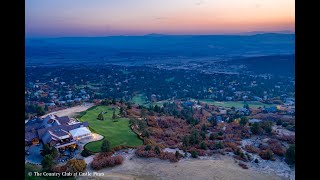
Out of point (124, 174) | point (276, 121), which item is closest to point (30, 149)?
point (124, 174)

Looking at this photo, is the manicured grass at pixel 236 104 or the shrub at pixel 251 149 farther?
the manicured grass at pixel 236 104

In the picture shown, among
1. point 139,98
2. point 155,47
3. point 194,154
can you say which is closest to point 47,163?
point 194,154

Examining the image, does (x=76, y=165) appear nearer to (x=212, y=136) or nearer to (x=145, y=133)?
(x=145, y=133)

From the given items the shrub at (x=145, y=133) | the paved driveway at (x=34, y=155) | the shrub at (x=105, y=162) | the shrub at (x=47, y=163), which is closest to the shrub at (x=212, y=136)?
the shrub at (x=145, y=133)

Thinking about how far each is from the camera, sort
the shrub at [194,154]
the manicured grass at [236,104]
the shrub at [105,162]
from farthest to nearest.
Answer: the manicured grass at [236,104]
the shrub at [194,154]
the shrub at [105,162]

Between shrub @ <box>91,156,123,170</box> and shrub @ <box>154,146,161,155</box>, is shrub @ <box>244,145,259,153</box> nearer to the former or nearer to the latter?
shrub @ <box>154,146,161,155</box>

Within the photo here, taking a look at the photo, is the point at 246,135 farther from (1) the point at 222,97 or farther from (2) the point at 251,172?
(1) the point at 222,97

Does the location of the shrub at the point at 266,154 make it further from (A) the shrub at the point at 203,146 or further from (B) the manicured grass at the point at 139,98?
(B) the manicured grass at the point at 139,98
